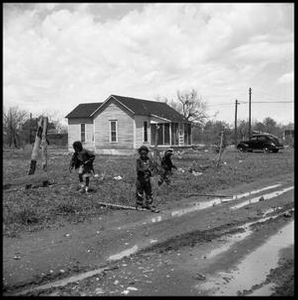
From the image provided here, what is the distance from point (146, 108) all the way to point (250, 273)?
37071 mm

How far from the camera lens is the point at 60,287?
16.7 feet

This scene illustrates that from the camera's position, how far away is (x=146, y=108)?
42.3 m

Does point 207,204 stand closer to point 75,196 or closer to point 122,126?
point 75,196

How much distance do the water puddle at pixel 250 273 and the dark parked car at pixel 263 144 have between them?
36958 millimetres

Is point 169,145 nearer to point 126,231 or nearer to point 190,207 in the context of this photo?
point 190,207

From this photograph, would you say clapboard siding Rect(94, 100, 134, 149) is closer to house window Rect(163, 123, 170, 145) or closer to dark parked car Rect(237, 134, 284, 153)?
house window Rect(163, 123, 170, 145)

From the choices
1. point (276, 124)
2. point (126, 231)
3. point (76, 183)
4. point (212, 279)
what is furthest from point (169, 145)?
point (276, 124)

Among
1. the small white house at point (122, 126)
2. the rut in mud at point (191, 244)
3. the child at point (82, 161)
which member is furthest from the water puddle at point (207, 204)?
the small white house at point (122, 126)

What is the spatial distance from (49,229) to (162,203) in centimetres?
414

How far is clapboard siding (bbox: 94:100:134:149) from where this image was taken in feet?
128

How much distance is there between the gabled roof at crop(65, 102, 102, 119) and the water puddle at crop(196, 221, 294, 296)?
1419 inches

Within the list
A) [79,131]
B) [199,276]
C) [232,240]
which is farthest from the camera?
[79,131]

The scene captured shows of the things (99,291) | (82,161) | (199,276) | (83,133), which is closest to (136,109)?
(83,133)

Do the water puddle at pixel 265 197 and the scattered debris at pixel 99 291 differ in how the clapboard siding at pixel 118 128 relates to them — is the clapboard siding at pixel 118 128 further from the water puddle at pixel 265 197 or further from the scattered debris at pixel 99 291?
the scattered debris at pixel 99 291
